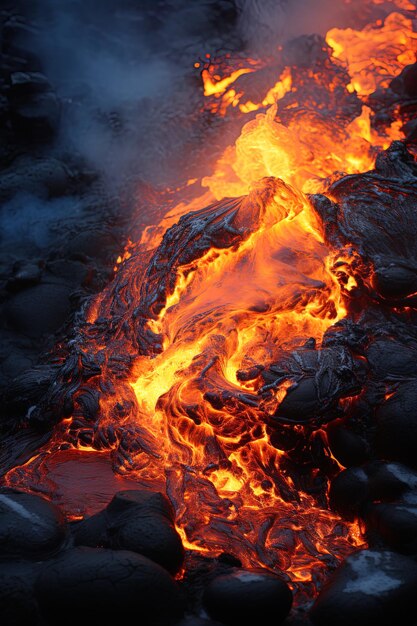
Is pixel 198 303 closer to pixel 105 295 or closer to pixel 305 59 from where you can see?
pixel 105 295

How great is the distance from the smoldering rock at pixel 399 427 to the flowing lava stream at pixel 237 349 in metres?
0.33

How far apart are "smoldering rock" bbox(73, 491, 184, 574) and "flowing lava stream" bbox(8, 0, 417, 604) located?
285 mm

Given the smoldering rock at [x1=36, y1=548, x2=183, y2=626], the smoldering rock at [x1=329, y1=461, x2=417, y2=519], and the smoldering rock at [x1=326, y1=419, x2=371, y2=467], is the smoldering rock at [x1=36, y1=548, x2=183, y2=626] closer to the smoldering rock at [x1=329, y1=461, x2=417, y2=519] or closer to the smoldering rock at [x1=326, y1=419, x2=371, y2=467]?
the smoldering rock at [x1=329, y1=461, x2=417, y2=519]

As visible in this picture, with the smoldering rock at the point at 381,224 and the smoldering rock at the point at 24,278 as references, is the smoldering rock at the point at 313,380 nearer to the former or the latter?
the smoldering rock at the point at 381,224

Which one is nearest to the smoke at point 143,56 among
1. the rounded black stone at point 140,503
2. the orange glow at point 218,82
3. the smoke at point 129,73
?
the smoke at point 129,73

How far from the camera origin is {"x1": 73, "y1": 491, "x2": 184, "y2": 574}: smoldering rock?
84.8 inches

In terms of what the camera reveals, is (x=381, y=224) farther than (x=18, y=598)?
Yes

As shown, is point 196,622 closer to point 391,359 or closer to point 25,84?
point 391,359

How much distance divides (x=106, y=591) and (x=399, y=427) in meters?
1.64

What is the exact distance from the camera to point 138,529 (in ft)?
7.18

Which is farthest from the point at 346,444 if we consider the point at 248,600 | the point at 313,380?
the point at 248,600

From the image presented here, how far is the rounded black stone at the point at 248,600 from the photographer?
76.5 inches

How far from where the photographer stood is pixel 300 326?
3.55 m

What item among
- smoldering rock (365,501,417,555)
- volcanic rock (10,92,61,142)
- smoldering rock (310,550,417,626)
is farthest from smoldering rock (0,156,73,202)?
smoldering rock (310,550,417,626)
